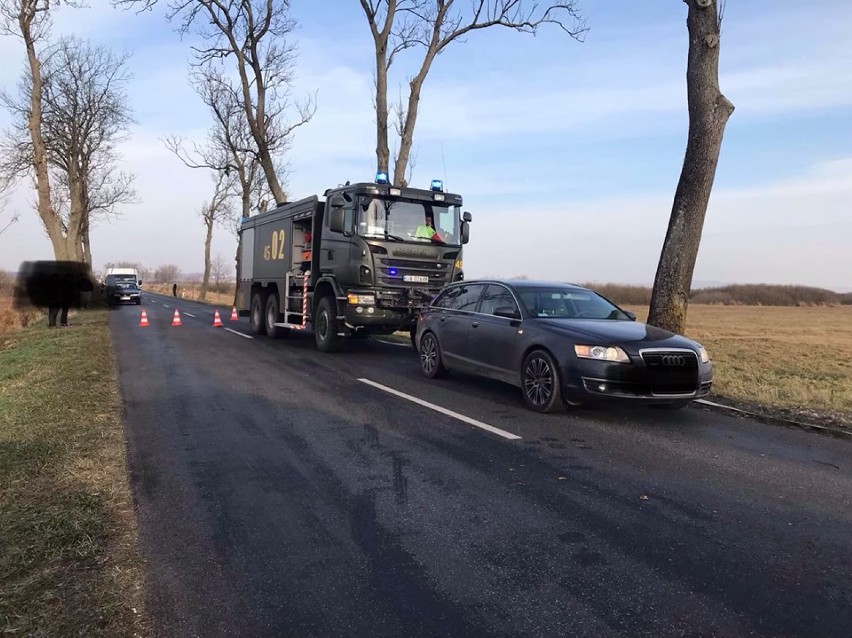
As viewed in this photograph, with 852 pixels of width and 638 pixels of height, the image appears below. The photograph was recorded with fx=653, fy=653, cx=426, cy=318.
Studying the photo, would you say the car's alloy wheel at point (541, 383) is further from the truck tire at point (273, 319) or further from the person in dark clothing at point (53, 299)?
the person in dark clothing at point (53, 299)

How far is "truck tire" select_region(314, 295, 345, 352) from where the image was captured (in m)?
12.9

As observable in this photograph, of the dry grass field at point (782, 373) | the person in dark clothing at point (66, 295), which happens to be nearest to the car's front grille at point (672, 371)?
the dry grass field at point (782, 373)

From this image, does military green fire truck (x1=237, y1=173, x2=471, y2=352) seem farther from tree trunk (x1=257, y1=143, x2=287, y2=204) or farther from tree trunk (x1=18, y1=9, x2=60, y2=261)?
tree trunk (x1=18, y1=9, x2=60, y2=261)

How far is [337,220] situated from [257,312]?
6.23 metres

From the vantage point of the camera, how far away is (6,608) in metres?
3.01

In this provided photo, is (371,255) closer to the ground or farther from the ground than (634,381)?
farther from the ground

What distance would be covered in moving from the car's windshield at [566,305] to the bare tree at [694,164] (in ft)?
9.09

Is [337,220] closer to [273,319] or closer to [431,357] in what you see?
[431,357]

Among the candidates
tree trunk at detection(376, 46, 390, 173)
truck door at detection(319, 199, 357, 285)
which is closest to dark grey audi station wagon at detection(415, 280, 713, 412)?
truck door at detection(319, 199, 357, 285)

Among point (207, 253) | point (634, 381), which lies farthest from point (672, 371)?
point (207, 253)

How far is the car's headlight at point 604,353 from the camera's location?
6.96 m

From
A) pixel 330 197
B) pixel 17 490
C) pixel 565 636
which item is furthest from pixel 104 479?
pixel 330 197

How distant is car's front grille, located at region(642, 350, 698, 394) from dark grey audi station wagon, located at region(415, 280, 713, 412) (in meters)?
0.01

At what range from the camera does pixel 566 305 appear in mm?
8461
